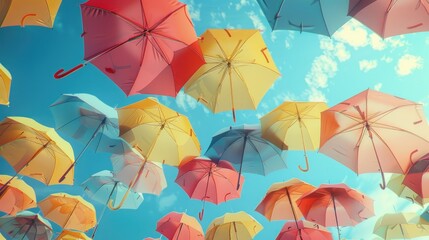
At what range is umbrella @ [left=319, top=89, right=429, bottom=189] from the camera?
25.4 feet

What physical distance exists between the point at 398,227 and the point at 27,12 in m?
16.8

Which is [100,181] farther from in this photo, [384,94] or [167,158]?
[384,94]

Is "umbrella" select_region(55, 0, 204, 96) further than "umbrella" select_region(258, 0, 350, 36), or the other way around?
"umbrella" select_region(258, 0, 350, 36)

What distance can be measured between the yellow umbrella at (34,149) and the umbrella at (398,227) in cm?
1357

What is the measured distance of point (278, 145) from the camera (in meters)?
9.89

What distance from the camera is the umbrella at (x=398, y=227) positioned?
40.8 feet

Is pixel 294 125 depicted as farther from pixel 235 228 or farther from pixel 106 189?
pixel 106 189

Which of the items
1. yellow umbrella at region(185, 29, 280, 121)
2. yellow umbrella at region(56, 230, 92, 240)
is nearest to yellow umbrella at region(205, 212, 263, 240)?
yellow umbrella at region(185, 29, 280, 121)

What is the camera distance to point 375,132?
26.8ft

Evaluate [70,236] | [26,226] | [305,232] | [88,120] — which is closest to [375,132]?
[305,232]

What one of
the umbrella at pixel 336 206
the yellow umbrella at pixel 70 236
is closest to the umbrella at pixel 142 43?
the umbrella at pixel 336 206

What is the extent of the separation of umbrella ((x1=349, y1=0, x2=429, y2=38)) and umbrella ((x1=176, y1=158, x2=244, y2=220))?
7.15m

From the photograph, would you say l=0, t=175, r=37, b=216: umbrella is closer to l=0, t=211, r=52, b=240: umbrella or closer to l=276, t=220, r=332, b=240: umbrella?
l=0, t=211, r=52, b=240: umbrella

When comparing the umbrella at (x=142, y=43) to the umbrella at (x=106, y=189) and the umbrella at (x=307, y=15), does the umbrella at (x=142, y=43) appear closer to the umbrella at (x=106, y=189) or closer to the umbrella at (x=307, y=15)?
the umbrella at (x=307, y=15)
